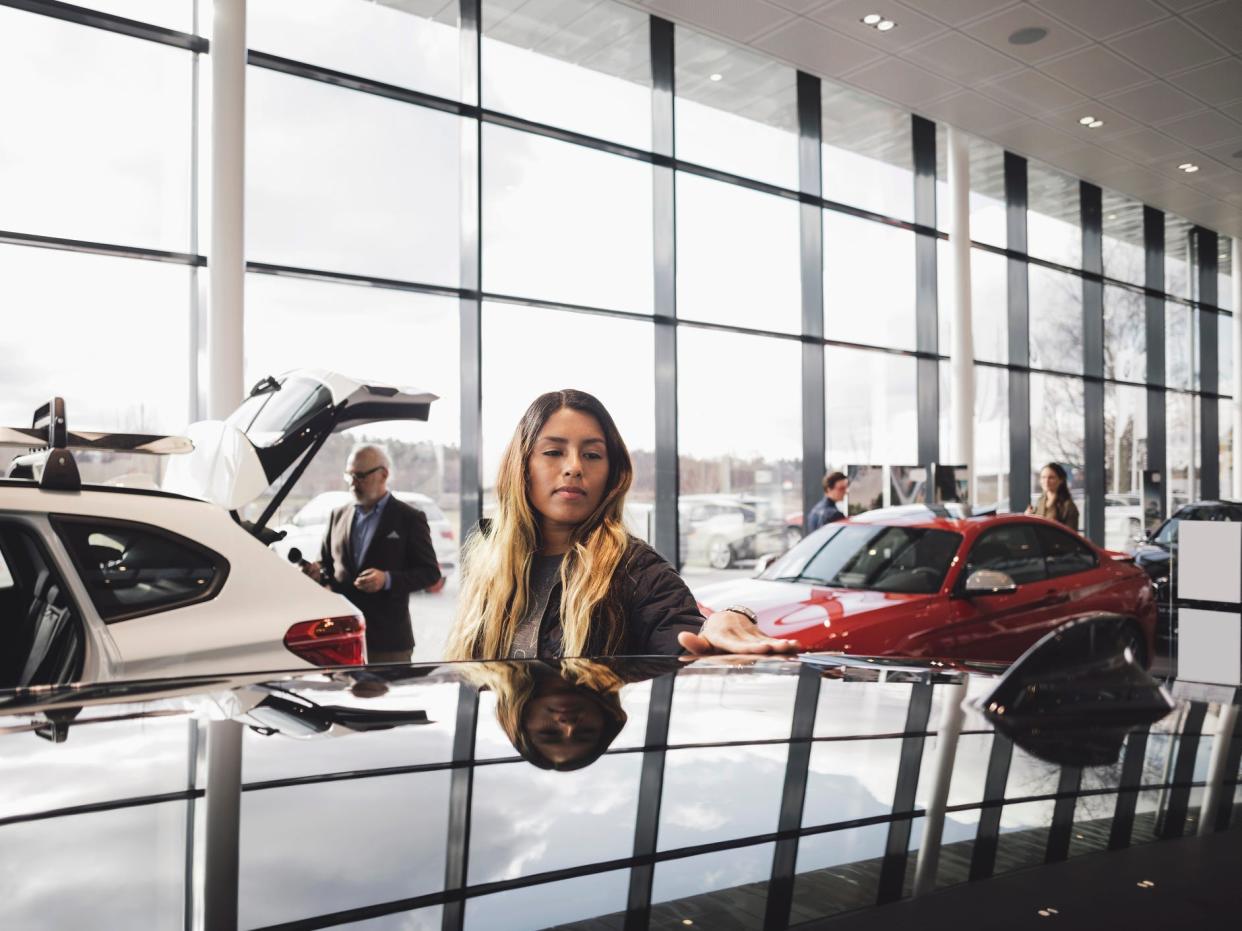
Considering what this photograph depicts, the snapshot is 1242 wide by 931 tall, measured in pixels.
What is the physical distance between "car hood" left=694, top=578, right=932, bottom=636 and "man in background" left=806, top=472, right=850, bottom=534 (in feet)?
7.20

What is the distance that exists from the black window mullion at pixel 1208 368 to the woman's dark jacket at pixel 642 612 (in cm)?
1412

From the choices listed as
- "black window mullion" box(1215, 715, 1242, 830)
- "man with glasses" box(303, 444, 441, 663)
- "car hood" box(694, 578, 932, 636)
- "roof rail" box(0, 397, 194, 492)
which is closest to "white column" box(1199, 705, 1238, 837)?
"black window mullion" box(1215, 715, 1242, 830)

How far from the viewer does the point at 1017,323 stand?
33.3ft

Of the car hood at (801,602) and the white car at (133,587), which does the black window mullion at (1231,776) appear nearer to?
the white car at (133,587)

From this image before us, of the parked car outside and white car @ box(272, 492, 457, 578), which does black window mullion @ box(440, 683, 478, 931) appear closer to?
white car @ box(272, 492, 457, 578)

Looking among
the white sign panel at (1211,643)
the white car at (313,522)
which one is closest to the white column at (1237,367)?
the white sign panel at (1211,643)

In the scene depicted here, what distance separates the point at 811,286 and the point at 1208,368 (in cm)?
857

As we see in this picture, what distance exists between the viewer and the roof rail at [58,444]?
199cm

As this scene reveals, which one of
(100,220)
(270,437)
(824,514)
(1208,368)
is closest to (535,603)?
(270,437)

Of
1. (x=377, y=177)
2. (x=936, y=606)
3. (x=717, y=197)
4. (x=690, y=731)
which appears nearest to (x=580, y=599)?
(x=690, y=731)

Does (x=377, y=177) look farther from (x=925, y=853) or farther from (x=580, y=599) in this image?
(x=925, y=853)

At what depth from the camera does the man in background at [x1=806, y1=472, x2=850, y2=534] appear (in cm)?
663

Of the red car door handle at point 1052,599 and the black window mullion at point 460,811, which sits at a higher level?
the black window mullion at point 460,811

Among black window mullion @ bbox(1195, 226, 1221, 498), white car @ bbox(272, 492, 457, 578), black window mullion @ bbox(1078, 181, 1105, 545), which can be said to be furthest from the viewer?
black window mullion @ bbox(1195, 226, 1221, 498)
